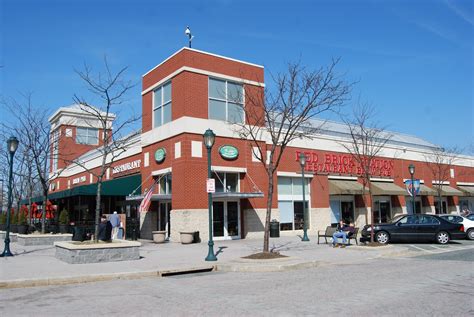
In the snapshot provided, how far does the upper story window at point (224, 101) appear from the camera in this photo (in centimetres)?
2696

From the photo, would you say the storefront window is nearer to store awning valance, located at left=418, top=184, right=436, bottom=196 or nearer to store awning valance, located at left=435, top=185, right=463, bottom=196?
store awning valance, located at left=418, top=184, right=436, bottom=196

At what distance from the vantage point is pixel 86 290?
1064cm

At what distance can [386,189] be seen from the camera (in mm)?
34844

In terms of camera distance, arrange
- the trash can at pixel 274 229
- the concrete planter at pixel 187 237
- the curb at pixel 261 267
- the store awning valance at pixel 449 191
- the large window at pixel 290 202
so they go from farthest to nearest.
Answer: the store awning valance at pixel 449 191, the large window at pixel 290 202, the trash can at pixel 274 229, the concrete planter at pixel 187 237, the curb at pixel 261 267

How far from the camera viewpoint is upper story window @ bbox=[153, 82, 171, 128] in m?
27.7

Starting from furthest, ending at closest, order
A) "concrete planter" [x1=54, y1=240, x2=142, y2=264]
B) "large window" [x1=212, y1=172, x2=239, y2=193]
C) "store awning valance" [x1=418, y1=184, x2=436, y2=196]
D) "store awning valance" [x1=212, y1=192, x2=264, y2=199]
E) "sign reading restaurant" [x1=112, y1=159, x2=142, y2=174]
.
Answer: "store awning valance" [x1=418, y1=184, x2=436, y2=196] < "sign reading restaurant" [x1=112, y1=159, x2=142, y2=174] < "large window" [x1=212, y1=172, x2=239, y2=193] < "store awning valance" [x1=212, y1=192, x2=264, y2=199] < "concrete planter" [x1=54, y1=240, x2=142, y2=264]

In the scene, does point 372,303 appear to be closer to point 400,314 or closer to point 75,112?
point 400,314

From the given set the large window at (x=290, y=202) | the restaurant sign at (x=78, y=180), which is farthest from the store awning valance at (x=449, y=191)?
the restaurant sign at (x=78, y=180)

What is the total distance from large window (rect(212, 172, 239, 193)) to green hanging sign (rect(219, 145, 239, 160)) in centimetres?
104

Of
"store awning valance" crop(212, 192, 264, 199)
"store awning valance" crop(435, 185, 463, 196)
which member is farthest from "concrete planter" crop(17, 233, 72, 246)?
"store awning valance" crop(435, 185, 463, 196)

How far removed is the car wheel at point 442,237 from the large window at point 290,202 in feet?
32.0

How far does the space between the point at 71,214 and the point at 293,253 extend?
28.9 m

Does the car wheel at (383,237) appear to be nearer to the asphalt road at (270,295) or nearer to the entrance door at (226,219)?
the entrance door at (226,219)

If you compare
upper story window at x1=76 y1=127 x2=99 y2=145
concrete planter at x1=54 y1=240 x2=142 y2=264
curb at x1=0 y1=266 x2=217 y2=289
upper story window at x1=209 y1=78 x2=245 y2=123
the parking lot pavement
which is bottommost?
curb at x1=0 y1=266 x2=217 y2=289
